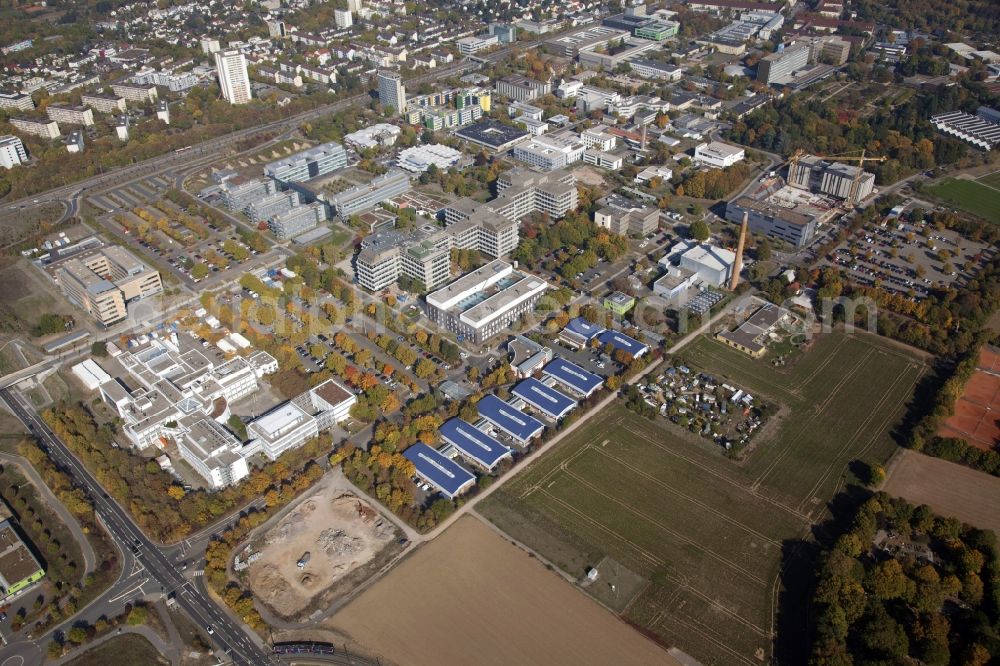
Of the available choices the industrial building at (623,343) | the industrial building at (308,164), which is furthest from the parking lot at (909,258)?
the industrial building at (308,164)

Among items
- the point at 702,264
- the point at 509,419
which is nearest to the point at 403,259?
the point at 509,419

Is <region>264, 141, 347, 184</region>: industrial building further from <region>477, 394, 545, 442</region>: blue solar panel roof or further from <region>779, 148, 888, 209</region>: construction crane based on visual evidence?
<region>779, 148, 888, 209</region>: construction crane

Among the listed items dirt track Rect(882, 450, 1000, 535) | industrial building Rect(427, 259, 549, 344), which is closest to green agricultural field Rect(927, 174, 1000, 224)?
dirt track Rect(882, 450, 1000, 535)

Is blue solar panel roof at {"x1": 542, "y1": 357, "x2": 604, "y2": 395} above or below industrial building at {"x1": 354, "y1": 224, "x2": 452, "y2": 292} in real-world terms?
below

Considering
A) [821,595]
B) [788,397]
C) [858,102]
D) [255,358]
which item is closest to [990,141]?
[858,102]

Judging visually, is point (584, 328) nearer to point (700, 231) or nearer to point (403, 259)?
point (403, 259)

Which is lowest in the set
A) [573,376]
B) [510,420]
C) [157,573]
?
[157,573]
